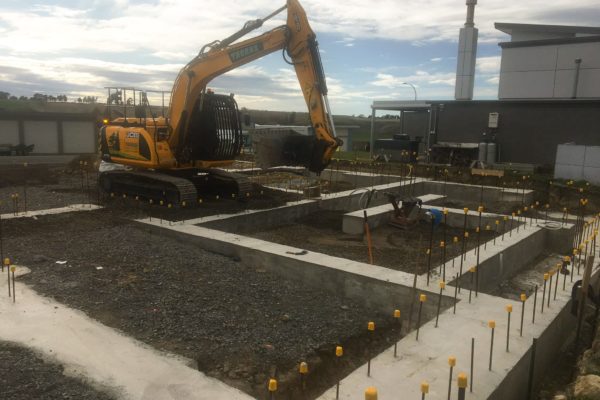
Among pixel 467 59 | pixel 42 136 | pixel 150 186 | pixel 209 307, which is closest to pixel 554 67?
pixel 467 59

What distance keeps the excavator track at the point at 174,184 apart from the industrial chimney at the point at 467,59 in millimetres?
21580

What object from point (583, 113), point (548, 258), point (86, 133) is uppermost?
point (583, 113)

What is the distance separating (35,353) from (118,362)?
35.2 inches

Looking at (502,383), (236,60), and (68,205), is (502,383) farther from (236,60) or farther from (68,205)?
(68,205)

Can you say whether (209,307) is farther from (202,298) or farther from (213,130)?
(213,130)

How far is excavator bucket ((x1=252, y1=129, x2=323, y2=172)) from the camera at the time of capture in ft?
39.0

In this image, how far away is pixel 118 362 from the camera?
4.57m

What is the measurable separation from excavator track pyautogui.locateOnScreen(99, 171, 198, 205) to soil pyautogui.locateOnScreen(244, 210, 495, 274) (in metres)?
1.78

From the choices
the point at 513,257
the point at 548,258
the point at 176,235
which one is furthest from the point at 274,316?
the point at 548,258

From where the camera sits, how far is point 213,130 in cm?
1179

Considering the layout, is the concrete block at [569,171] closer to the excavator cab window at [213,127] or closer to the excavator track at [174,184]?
the excavator track at [174,184]

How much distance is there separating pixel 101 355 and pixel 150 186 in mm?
7668

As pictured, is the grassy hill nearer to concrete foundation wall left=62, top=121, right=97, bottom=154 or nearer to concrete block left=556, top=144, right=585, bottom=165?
concrete foundation wall left=62, top=121, right=97, bottom=154

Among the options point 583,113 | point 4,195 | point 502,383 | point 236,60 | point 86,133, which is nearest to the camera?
point 502,383
